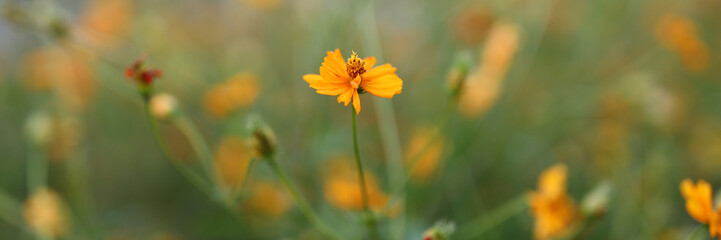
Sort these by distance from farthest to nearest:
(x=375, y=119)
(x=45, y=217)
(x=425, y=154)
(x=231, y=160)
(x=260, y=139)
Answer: (x=375, y=119) → (x=231, y=160) → (x=425, y=154) → (x=45, y=217) → (x=260, y=139)

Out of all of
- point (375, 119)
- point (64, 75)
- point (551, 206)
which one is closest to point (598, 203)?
point (551, 206)

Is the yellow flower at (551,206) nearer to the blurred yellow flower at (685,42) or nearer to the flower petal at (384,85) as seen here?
the flower petal at (384,85)

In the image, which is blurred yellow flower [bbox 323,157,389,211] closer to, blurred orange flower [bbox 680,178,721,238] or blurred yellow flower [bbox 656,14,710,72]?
blurred orange flower [bbox 680,178,721,238]

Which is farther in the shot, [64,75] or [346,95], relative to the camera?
[64,75]

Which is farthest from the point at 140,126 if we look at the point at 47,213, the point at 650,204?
the point at 650,204

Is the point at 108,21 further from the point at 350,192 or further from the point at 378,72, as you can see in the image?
the point at 378,72

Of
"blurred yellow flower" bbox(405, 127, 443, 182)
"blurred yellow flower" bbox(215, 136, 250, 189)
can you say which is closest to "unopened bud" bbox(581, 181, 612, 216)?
"blurred yellow flower" bbox(405, 127, 443, 182)
